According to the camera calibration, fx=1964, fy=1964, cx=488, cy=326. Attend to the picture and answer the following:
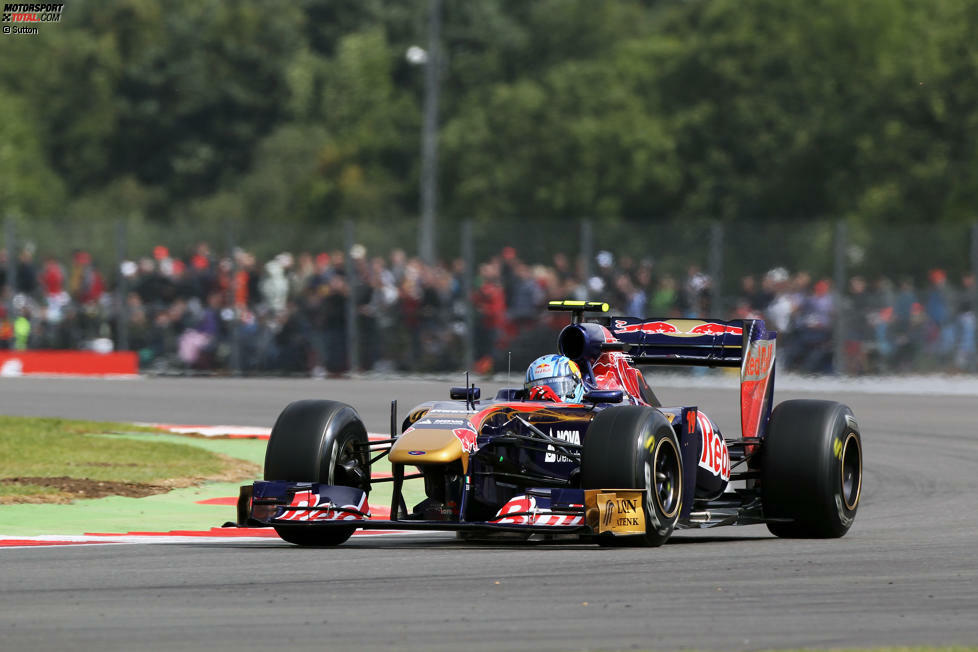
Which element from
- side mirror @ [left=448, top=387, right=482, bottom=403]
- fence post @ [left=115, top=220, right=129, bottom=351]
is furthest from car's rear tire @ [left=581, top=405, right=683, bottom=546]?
fence post @ [left=115, top=220, right=129, bottom=351]

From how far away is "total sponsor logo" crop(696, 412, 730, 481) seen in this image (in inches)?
479

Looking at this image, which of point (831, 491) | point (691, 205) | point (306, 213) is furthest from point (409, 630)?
point (306, 213)

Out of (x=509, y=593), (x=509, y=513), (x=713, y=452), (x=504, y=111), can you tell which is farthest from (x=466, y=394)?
(x=504, y=111)

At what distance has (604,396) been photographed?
1170 centimetres

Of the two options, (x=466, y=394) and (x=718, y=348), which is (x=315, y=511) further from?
(x=718, y=348)

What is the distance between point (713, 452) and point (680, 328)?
153 centimetres

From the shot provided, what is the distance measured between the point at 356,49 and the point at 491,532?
233 feet

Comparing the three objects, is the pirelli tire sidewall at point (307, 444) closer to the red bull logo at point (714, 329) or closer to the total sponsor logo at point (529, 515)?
the total sponsor logo at point (529, 515)

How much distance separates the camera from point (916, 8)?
203 feet

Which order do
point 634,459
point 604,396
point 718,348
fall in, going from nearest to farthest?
point 634,459, point 604,396, point 718,348

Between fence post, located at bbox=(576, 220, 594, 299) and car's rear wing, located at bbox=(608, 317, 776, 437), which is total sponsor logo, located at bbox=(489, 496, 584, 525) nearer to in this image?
car's rear wing, located at bbox=(608, 317, 776, 437)

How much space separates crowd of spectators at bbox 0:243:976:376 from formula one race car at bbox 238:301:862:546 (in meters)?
16.0

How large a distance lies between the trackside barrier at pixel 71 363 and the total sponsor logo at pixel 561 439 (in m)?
20.5

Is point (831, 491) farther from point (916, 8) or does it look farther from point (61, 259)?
point (916, 8)
